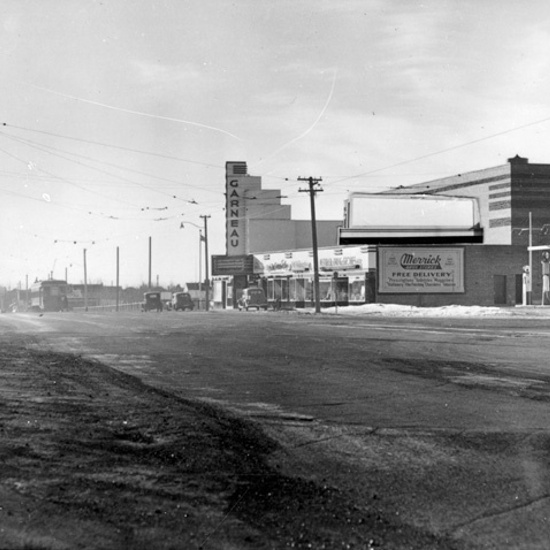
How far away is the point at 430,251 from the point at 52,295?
4010 centimetres

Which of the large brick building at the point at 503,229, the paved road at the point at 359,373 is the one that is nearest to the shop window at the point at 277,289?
the large brick building at the point at 503,229

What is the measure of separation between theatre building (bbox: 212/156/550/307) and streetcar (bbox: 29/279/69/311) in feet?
54.1

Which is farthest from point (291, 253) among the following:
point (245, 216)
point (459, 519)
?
point (459, 519)

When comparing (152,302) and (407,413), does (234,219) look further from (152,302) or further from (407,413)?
(407,413)

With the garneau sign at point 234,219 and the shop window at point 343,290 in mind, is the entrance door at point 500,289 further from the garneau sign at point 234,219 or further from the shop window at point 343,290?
the garneau sign at point 234,219

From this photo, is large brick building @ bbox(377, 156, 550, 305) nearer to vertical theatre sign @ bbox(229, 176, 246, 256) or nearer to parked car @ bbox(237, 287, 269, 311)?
parked car @ bbox(237, 287, 269, 311)

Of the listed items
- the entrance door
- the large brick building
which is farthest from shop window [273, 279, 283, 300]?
the entrance door

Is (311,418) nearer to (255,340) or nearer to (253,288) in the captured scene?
(255,340)

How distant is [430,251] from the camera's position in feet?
192

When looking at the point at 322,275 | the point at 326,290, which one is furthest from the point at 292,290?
the point at 326,290

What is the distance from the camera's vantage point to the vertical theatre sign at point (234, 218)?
75.4 meters

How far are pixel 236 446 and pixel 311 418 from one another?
63.6 inches

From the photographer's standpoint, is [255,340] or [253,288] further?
[253,288]

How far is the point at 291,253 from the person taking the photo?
2667 inches
